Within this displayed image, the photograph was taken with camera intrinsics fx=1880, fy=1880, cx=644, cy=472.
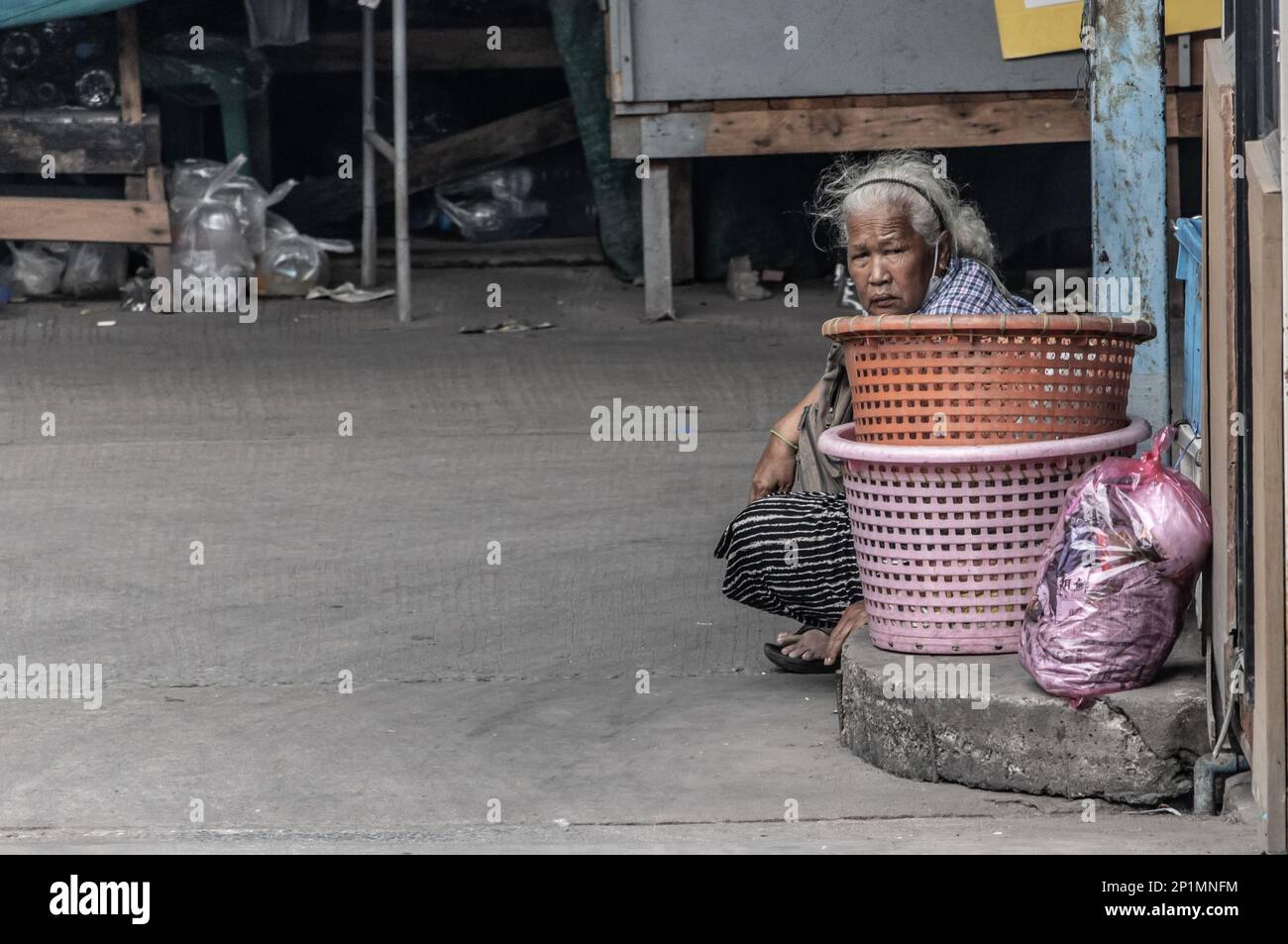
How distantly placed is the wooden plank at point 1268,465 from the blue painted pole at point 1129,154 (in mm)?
1362

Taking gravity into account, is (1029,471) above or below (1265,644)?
above

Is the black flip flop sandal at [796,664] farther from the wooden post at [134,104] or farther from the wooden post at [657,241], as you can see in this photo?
the wooden post at [134,104]

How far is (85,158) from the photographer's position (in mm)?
10031

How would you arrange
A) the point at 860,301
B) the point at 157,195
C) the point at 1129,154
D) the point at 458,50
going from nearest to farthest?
the point at 860,301 → the point at 1129,154 → the point at 157,195 → the point at 458,50

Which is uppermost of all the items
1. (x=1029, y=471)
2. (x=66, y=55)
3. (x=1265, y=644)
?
(x=66, y=55)

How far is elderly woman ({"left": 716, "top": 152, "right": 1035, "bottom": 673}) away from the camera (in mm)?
4398

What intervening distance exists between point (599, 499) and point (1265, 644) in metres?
3.80

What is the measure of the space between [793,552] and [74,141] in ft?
22.1

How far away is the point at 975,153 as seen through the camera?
10812mm

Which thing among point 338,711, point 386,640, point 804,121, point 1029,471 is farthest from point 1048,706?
point 804,121

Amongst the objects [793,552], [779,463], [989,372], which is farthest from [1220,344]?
[779,463]

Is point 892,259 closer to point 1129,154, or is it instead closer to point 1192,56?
point 1129,154

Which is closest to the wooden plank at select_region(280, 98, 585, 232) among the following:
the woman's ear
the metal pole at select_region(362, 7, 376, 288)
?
the metal pole at select_region(362, 7, 376, 288)

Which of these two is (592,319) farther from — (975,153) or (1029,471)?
(1029,471)
